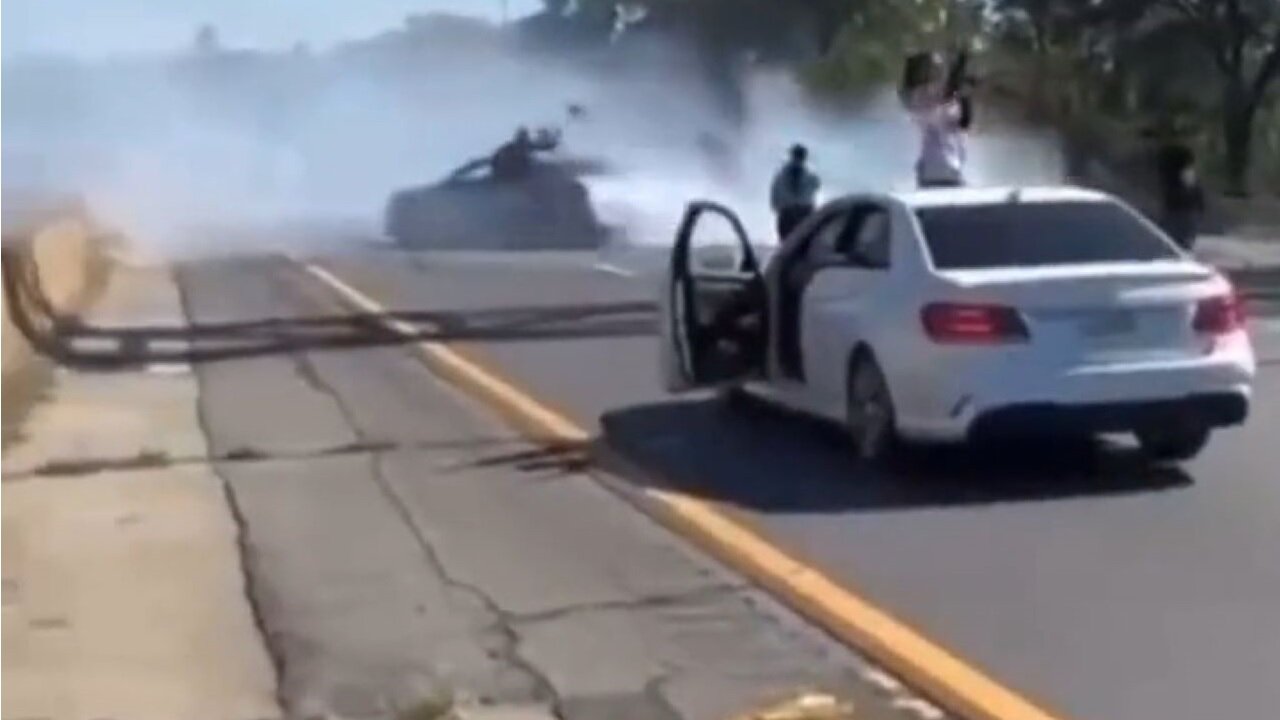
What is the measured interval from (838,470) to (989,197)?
151 cm

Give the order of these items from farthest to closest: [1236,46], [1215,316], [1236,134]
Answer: [1236,46] → [1236,134] → [1215,316]

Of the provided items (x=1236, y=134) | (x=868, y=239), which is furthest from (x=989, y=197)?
(x=1236, y=134)

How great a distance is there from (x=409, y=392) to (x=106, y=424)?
2.72 metres

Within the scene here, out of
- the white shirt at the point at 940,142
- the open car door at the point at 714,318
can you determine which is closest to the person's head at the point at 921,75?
the white shirt at the point at 940,142

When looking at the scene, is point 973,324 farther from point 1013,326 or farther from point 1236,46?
point 1236,46

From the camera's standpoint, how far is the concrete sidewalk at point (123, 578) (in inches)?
406

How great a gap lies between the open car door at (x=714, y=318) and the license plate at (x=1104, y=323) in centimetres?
294

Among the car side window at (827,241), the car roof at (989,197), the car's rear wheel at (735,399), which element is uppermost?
the car roof at (989,197)

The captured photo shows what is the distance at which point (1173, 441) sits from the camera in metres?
15.8

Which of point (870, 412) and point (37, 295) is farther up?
point (870, 412)

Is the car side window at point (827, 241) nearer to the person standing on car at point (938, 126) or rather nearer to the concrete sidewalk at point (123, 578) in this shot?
the concrete sidewalk at point (123, 578)

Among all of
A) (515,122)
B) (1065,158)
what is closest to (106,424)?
(1065,158)

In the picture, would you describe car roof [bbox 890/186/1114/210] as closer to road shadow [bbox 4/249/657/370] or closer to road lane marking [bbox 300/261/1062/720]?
road lane marking [bbox 300/261/1062/720]

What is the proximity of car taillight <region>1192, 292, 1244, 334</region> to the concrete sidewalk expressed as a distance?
4515 millimetres
